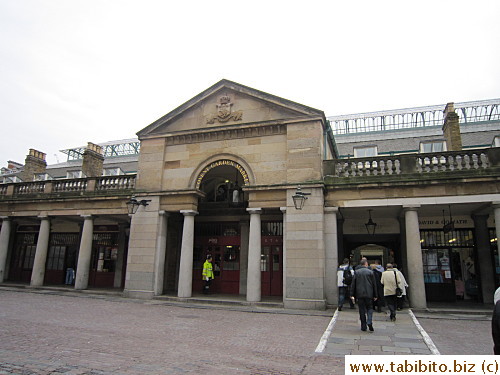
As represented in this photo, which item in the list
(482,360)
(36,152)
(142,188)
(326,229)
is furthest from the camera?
(36,152)

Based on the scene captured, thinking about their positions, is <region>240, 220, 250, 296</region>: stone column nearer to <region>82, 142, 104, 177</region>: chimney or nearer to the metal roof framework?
<region>82, 142, 104, 177</region>: chimney

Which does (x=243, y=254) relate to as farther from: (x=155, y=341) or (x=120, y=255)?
(x=155, y=341)

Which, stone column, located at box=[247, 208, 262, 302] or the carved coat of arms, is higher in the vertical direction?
the carved coat of arms

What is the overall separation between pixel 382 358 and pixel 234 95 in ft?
43.9

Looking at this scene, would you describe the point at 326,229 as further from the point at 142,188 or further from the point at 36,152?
the point at 36,152

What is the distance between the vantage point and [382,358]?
5172mm

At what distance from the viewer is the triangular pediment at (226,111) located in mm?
15328

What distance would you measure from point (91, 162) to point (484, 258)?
21886mm

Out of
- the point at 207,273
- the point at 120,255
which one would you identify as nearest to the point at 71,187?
the point at 120,255

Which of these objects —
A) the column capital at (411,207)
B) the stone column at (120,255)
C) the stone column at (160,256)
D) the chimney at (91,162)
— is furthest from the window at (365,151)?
the chimney at (91,162)

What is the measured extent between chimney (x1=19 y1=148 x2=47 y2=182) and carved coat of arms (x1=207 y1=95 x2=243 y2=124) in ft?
53.9

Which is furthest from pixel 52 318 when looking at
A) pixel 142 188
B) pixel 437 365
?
pixel 437 365

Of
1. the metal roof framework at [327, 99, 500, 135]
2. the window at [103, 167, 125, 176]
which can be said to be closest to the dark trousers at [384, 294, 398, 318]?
the window at [103, 167, 125, 176]

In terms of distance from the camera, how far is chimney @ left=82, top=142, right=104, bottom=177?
21750 mm
